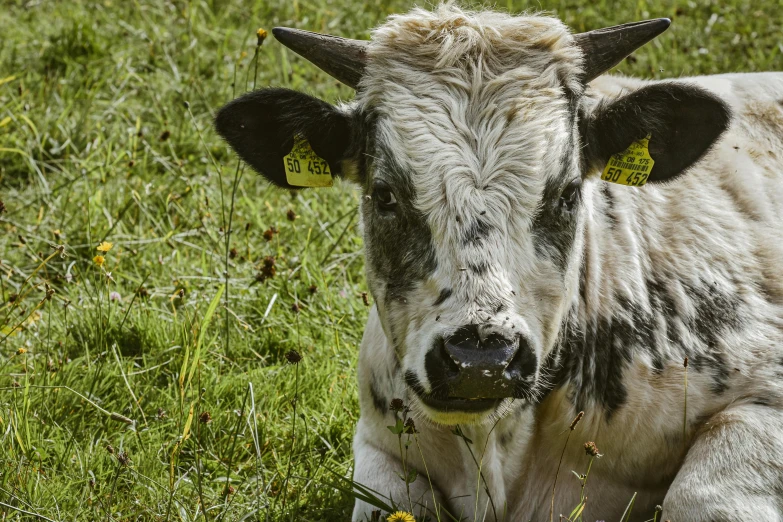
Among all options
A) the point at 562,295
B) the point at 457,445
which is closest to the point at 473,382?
the point at 562,295

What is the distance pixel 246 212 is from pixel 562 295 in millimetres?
3648

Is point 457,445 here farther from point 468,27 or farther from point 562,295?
point 468,27

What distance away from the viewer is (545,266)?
421cm

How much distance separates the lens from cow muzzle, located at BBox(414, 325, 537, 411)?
12.0ft

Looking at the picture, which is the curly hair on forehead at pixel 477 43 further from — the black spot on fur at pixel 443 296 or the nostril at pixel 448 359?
the nostril at pixel 448 359

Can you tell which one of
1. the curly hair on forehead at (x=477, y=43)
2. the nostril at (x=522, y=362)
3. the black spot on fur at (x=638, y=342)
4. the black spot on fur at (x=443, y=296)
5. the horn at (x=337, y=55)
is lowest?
the black spot on fur at (x=638, y=342)

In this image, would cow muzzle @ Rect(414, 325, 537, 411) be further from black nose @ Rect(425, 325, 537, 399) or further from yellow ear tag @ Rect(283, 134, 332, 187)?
yellow ear tag @ Rect(283, 134, 332, 187)

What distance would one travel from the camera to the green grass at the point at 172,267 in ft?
16.0

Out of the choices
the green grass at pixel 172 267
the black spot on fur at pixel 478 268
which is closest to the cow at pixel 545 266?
the black spot on fur at pixel 478 268

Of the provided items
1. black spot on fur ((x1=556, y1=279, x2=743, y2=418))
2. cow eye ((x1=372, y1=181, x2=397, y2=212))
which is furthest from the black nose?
black spot on fur ((x1=556, y1=279, x2=743, y2=418))

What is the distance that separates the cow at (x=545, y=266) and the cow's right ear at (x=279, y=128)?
1cm

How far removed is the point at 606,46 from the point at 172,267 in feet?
10.8

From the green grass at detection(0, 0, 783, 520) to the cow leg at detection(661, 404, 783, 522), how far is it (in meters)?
1.55

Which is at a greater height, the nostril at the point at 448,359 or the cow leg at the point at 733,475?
the nostril at the point at 448,359
